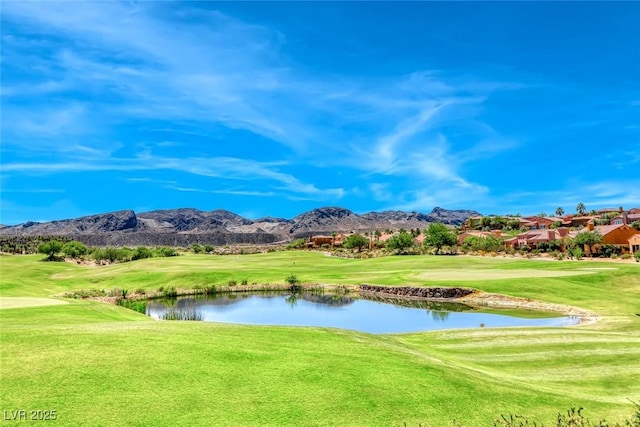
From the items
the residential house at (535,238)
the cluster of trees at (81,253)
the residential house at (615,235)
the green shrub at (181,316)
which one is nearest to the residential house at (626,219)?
the residential house at (535,238)

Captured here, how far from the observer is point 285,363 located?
39.1 feet

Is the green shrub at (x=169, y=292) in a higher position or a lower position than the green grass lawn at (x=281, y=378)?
lower

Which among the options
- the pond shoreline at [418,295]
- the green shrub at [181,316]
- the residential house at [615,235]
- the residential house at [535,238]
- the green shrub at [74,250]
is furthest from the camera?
the residential house at [535,238]

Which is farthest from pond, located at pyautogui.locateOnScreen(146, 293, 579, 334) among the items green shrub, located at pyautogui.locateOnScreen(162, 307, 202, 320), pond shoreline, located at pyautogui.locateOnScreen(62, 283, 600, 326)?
pond shoreline, located at pyautogui.locateOnScreen(62, 283, 600, 326)

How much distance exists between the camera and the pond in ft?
120

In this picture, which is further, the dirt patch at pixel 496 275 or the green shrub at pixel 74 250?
the green shrub at pixel 74 250

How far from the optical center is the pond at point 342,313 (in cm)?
3669

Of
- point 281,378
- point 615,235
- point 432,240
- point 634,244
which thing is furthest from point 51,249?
point 615,235

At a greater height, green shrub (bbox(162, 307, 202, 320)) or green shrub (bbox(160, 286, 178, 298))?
green shrub (bbox(160, 286, 178, 298))

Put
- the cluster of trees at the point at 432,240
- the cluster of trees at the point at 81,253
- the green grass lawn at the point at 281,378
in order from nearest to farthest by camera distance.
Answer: the green grass lawn at the point at 281,378 → the cluster of trees at the point at 81,253 → the cluster of trees at the point at 432,240

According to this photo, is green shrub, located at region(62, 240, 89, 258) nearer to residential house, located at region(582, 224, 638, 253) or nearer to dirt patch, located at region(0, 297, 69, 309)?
dirt patch, located at region(0, 297, 69, 309)

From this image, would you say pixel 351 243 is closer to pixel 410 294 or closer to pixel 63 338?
pixel 410 294

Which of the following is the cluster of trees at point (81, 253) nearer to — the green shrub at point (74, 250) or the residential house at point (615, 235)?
the green shrub at point (74, 250)

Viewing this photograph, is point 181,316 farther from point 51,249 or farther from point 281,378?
point 51,249
